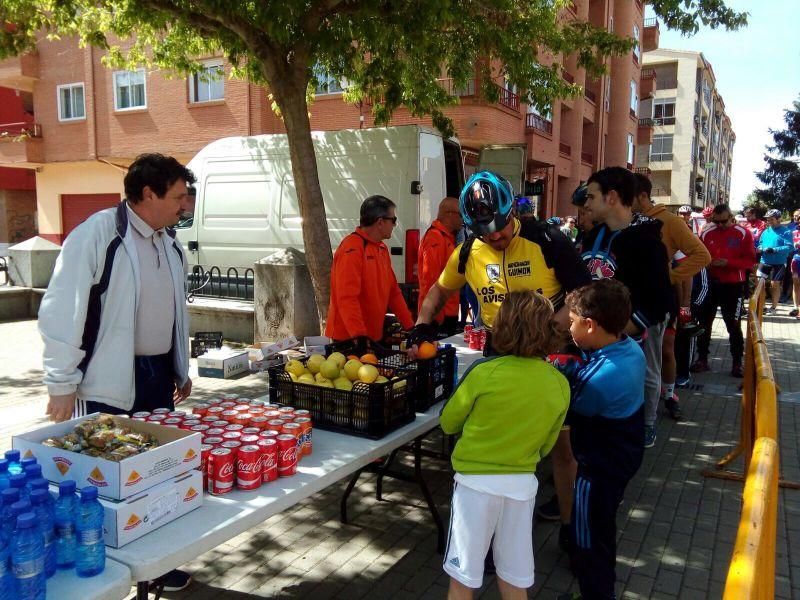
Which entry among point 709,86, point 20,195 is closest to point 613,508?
point 20,195

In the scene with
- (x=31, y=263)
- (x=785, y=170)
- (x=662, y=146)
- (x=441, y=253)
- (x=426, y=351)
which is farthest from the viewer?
(x=662, y=146)

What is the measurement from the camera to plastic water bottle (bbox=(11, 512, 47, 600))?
143 centimetres

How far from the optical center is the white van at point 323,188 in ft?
24.5

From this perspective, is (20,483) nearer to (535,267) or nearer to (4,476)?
(4,476)

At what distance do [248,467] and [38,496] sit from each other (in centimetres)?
71

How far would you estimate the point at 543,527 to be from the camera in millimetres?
3848

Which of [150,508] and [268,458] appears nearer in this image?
[150,508]

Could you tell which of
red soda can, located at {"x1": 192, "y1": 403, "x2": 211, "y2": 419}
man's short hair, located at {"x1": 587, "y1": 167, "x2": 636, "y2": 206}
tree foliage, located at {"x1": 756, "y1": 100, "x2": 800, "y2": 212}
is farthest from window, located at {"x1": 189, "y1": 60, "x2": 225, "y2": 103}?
tree foliage, located at {"x1": 756, "y1": 100, "x2": 800, "y2": 212}

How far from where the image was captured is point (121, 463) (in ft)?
5.59

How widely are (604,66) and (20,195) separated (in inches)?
964

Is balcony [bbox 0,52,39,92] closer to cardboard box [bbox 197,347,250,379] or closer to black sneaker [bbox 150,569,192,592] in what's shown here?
cardboard box [bbox 197,347,250,379]

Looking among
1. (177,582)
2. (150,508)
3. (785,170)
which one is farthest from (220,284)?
(785,170)

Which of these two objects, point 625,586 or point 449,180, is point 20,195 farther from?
point 625,586

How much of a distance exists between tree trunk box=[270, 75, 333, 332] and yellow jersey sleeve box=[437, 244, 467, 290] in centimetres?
360
